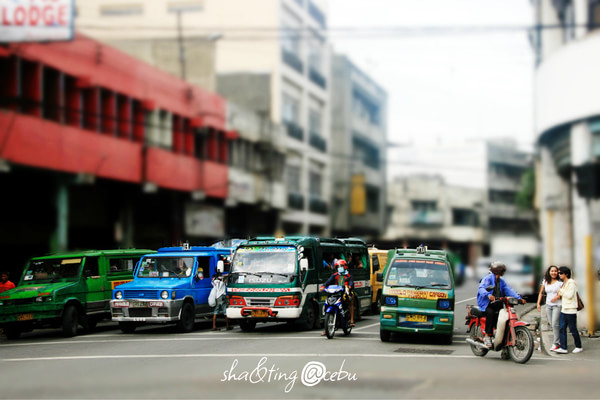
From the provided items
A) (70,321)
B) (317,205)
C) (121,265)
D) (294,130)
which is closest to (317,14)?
(294,130)

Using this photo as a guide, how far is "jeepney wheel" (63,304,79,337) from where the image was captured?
19.9 metres

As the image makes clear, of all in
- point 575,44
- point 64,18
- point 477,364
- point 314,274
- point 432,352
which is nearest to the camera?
point 477,364

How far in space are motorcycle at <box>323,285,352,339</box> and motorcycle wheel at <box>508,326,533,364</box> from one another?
16.4 feet

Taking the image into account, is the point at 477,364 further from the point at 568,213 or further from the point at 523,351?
the point at 568,213

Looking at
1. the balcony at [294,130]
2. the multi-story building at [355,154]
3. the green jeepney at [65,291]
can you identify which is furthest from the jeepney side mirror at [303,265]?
the multi-story building at [355,154]

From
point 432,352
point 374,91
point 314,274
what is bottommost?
Answer: point 432,352

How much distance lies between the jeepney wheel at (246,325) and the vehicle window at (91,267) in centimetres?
403

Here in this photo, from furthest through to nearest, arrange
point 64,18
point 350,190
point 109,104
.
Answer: point 350,190
point 109,104
point 64,18

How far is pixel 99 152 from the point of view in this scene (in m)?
32.9

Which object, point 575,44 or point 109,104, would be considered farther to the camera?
point 109,104

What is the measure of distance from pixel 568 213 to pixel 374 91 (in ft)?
151

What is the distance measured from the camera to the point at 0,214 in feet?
100.0

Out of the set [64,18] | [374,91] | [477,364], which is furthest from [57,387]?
[374,91]

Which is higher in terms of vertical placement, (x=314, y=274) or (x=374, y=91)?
(x=374, y=91)
